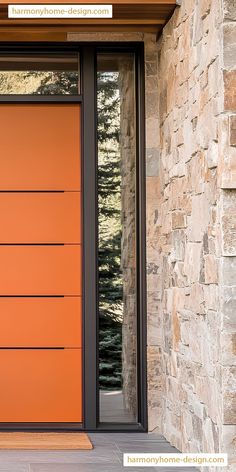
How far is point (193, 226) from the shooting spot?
19.2 ft

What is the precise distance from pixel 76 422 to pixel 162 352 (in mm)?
815

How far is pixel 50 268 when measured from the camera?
744cm

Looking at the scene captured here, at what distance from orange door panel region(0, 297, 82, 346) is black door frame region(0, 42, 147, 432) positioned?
4.3 inches

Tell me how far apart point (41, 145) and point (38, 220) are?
1.80 ft

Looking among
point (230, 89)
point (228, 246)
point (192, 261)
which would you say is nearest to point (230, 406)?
point (228, 246)

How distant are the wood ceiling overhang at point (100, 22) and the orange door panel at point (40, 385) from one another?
2.25 m

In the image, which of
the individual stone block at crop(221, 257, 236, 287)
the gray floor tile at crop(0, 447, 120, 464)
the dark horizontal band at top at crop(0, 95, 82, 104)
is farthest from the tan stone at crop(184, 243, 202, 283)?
the dark horizontal band at top at crop(0, 95, 82, 104)

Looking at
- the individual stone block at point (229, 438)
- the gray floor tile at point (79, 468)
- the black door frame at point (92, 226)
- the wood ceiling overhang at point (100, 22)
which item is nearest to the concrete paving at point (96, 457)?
the gray floor tile at point (79, 468)

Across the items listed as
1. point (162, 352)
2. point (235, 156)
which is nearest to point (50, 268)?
point (162, 352)

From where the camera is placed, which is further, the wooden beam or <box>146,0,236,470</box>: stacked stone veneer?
the wooden beam

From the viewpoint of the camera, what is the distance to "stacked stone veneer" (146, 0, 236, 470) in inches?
195

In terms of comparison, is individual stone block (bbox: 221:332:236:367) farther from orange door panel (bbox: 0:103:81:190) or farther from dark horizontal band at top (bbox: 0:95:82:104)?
dark horizontal band at top (bbox: 0:95:82:104)

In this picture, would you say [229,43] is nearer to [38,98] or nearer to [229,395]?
[229,395]

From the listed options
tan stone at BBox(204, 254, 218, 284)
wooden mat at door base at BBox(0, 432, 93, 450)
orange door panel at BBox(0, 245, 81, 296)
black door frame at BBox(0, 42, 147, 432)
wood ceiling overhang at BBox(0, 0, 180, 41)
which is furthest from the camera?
orange door panel at BBox(0, 245, 81, 296)
